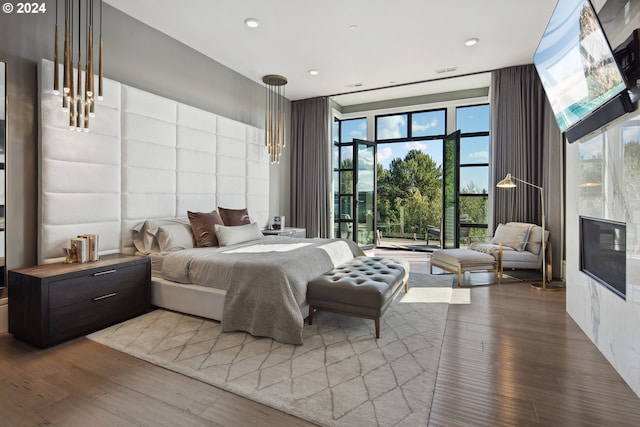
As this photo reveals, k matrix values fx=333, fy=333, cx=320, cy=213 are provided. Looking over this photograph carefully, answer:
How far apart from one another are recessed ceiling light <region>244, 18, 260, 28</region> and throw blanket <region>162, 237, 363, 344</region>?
258cm

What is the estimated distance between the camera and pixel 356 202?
699 cm

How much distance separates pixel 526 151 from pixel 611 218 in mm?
3147

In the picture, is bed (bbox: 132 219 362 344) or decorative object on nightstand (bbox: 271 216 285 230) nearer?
bed (bbox: 132 219 362 344)

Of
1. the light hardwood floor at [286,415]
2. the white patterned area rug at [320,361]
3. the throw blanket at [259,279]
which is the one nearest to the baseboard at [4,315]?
the light hardwood floor at [286,415]

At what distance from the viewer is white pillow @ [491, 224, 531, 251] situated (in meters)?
4.72

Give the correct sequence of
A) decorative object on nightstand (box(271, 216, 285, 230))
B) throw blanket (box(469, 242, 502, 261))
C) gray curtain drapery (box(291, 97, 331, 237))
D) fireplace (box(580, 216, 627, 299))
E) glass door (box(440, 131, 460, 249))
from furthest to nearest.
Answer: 1. gray curtain drapery (box(291, 97, 331, 237))
2. glass door (box(440, 131, 460, 249))
3. decorative object on nightstand (box(271, 216, 285, 230))
4. throw blanket (box(469, 242, 502, 261))
5. fireplace (box(580, 216, 627, 299))

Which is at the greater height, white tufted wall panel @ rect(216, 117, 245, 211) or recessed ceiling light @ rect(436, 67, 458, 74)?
recessed ceiling light @ rect(436, 67, 458, 74)

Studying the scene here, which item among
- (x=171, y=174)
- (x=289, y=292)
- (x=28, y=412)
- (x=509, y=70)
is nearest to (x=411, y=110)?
(x=509, y=70)

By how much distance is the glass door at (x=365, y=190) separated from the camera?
23.3ft

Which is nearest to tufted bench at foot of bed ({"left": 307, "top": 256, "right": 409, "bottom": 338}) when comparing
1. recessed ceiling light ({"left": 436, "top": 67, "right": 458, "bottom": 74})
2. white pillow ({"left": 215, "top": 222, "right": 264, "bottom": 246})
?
white pillow ({"left": 215, "top": 222, "right": 264, "bottom": 246})

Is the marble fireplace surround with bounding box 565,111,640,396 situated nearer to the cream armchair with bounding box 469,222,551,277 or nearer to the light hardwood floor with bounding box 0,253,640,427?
the light hardwood floor with bounding box 0,253,640,427

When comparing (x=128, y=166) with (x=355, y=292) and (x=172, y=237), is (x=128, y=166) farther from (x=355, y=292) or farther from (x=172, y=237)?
(x=355, y=292)

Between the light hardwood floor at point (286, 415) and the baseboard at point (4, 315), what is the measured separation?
0.11 m

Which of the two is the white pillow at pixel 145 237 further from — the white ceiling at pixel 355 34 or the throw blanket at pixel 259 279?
the white ceiling at pixel 355 34
